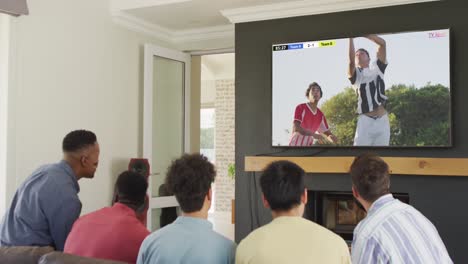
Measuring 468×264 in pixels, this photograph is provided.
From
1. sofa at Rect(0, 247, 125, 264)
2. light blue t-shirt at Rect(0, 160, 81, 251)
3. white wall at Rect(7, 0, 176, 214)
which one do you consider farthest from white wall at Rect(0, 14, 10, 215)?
sofa at Rect(0, 247, 125, 264)

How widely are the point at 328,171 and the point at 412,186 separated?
28.1 inches

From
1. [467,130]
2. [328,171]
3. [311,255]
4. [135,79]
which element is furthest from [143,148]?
[311,255]

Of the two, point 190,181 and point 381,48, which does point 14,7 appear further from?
→ point 381,48

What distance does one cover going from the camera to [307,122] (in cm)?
449

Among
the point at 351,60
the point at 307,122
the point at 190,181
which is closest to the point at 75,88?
the point at 307,122

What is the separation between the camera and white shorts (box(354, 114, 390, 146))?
4.17 metres

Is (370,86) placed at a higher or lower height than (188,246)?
higher

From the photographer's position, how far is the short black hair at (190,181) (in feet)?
5.90

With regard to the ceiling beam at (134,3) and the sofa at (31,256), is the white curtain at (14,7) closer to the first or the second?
the ceiling beam at (134,3)

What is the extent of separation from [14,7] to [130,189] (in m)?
2.47

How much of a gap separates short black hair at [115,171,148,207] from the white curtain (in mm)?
2331

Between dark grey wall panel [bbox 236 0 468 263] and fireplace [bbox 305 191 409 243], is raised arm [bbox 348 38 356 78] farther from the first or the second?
fireplace [bbox 305 191 409 243]

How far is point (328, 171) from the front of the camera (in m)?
4.29

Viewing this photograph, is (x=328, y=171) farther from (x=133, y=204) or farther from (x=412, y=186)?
(x=133, y=204)
